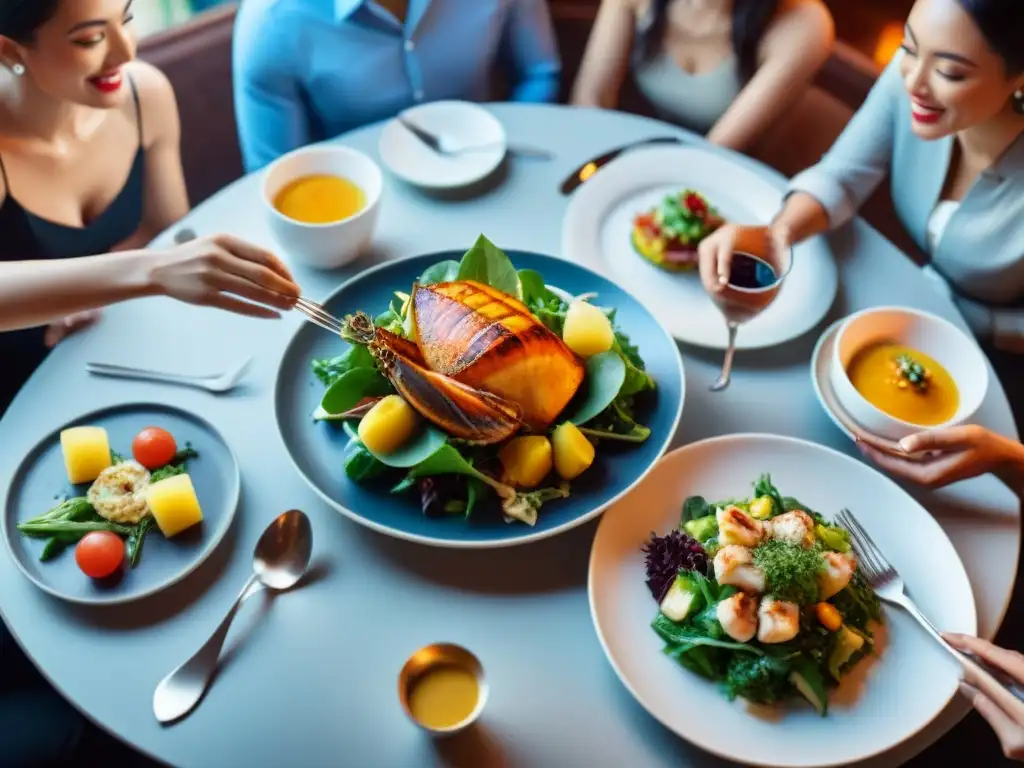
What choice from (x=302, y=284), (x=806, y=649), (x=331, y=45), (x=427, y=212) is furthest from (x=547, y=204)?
(x=806, y=649)

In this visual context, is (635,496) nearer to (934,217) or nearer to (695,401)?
(695,401)

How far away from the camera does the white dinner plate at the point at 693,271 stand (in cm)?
147

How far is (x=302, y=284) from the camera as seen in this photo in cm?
153

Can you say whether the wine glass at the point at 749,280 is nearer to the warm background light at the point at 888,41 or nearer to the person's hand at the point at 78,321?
the person's hand at the point at 78,321

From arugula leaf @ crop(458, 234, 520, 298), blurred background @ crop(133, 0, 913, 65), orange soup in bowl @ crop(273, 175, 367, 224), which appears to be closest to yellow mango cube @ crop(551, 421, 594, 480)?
arugula leaf @ crop(458, 234, 520, 298)

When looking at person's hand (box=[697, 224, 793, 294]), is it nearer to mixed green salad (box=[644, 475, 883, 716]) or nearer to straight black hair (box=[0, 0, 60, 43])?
mixed green salad (box=[644, 475, 883, 716])

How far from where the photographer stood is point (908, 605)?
1096 mm

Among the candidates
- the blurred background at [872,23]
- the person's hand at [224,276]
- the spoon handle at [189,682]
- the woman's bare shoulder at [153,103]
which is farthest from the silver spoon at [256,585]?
the blurred background at [872,23]

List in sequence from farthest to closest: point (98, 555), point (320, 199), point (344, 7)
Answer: point (344, 7)
point (320, 199)
point (98, 555)

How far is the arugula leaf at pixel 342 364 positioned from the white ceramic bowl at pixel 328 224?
0.24 metres

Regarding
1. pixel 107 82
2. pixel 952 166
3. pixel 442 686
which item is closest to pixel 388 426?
pixel 442 686

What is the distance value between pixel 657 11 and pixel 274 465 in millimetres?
1498

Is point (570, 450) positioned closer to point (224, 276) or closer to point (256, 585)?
point (256, 585)

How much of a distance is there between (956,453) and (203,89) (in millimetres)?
2065
